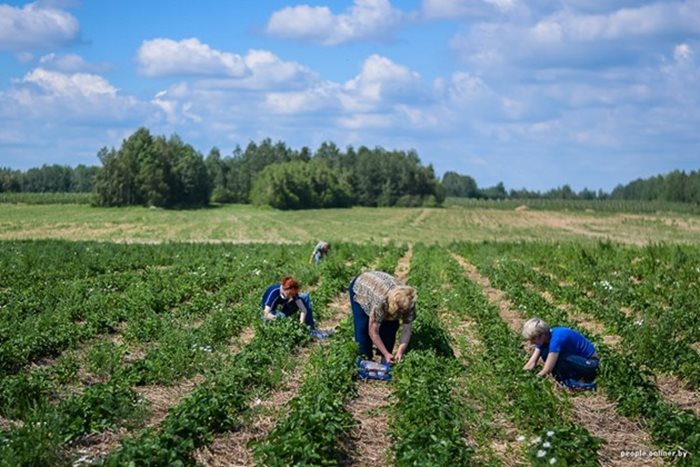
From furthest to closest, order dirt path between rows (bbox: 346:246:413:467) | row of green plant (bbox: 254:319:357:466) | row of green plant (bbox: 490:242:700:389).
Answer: row of green plant (bbox: 490:242:700:389) < dirt path between rows (bbox: 346:246:413:467) < row of green plant (bbox: 254:319:357:466)

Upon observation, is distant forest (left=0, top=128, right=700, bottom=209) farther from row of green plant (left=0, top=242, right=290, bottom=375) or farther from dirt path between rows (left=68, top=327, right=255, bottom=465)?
dirt path between rows (left=68, top=327, right=255, bottom=465)

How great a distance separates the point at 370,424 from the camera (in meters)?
8.59

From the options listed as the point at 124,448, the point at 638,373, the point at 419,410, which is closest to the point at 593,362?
the point at 638,373

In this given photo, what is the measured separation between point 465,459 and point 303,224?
60201 millimetres

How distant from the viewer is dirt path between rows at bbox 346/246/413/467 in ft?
24.8

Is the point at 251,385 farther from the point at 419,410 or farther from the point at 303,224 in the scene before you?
the point at 303,224

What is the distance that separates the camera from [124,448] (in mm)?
6461

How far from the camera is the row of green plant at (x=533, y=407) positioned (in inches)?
270

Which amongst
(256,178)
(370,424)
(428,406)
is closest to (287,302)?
(370,424)

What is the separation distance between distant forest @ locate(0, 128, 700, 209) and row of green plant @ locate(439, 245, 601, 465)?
80.3 meters

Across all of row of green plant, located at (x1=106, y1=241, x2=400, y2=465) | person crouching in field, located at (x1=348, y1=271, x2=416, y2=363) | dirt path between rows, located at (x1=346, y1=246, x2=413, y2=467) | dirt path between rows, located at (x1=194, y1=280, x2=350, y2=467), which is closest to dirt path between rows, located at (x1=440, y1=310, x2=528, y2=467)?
dirt path between rows, located at (x1=346, y1=246, x2=413, y2=467)

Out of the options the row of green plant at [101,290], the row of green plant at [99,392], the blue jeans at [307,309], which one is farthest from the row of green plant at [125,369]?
the blue jeans at [307,309]

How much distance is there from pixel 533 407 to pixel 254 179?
4402 inches

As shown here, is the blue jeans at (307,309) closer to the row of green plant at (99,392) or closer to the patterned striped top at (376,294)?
the row of green plant at (99,392)
